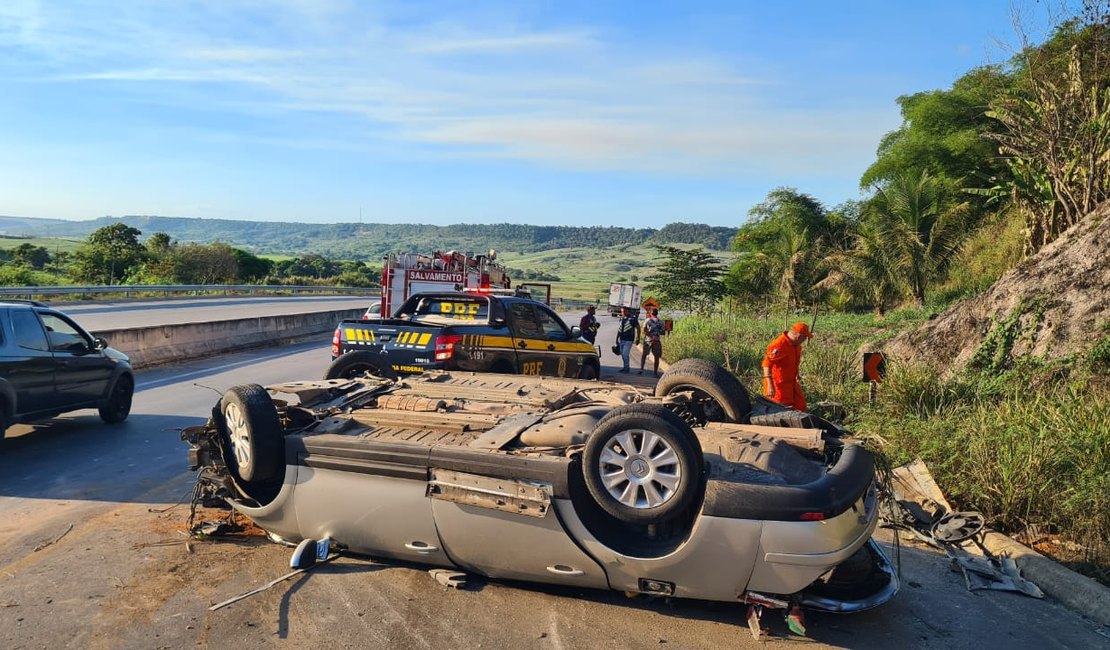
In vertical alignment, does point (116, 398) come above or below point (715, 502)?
below

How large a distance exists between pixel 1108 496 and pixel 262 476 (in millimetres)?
6298

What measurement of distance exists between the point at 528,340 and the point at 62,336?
593 cm

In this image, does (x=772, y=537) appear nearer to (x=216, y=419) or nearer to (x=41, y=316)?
(x=216, y=419)

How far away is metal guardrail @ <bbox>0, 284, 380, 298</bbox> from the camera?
29953 mm

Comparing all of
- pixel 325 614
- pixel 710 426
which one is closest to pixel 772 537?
pixel 710 426

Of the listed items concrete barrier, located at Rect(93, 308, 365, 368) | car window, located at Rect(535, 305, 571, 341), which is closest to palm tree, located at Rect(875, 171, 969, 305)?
car window, located at Rect(535, 305, 571, 341)

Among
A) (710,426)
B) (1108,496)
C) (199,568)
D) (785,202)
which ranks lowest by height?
(199,568)

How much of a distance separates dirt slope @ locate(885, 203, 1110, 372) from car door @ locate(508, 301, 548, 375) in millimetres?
5250

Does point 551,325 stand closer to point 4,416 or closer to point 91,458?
point 91,458

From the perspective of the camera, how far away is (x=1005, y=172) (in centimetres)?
3156

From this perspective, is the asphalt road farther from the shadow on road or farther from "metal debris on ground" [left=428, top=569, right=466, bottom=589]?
the shadow on road

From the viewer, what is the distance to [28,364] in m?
8.77

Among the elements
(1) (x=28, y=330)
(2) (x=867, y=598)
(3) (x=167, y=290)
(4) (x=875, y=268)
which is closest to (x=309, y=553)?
(2) (x=867, y=598)

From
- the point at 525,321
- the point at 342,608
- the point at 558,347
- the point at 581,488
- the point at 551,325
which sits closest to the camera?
Result: the point at 581,488
